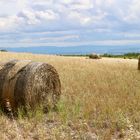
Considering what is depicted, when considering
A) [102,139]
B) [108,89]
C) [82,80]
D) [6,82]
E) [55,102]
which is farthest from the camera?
[82,80]

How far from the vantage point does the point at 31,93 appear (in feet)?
30.7

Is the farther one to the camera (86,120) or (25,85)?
(25,85)

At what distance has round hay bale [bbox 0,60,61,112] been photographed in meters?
9.20

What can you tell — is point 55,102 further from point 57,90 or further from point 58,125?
point 58,125

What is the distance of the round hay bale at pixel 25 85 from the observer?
9203 mm

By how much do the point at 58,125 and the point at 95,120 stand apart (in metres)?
0.71

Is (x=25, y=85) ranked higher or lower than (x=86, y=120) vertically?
higher

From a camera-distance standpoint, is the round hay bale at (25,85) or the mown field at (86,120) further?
the round hay bale at (25,85)

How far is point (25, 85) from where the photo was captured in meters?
9.22

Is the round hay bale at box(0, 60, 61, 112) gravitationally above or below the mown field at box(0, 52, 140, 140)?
above

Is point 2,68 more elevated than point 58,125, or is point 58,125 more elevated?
point 2,68

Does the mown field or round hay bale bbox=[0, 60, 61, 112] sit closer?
the mown field

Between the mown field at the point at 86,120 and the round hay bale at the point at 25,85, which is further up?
the round hay bale at the point at 25,85

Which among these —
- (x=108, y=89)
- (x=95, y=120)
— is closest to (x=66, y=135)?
(x=95, y=120)
